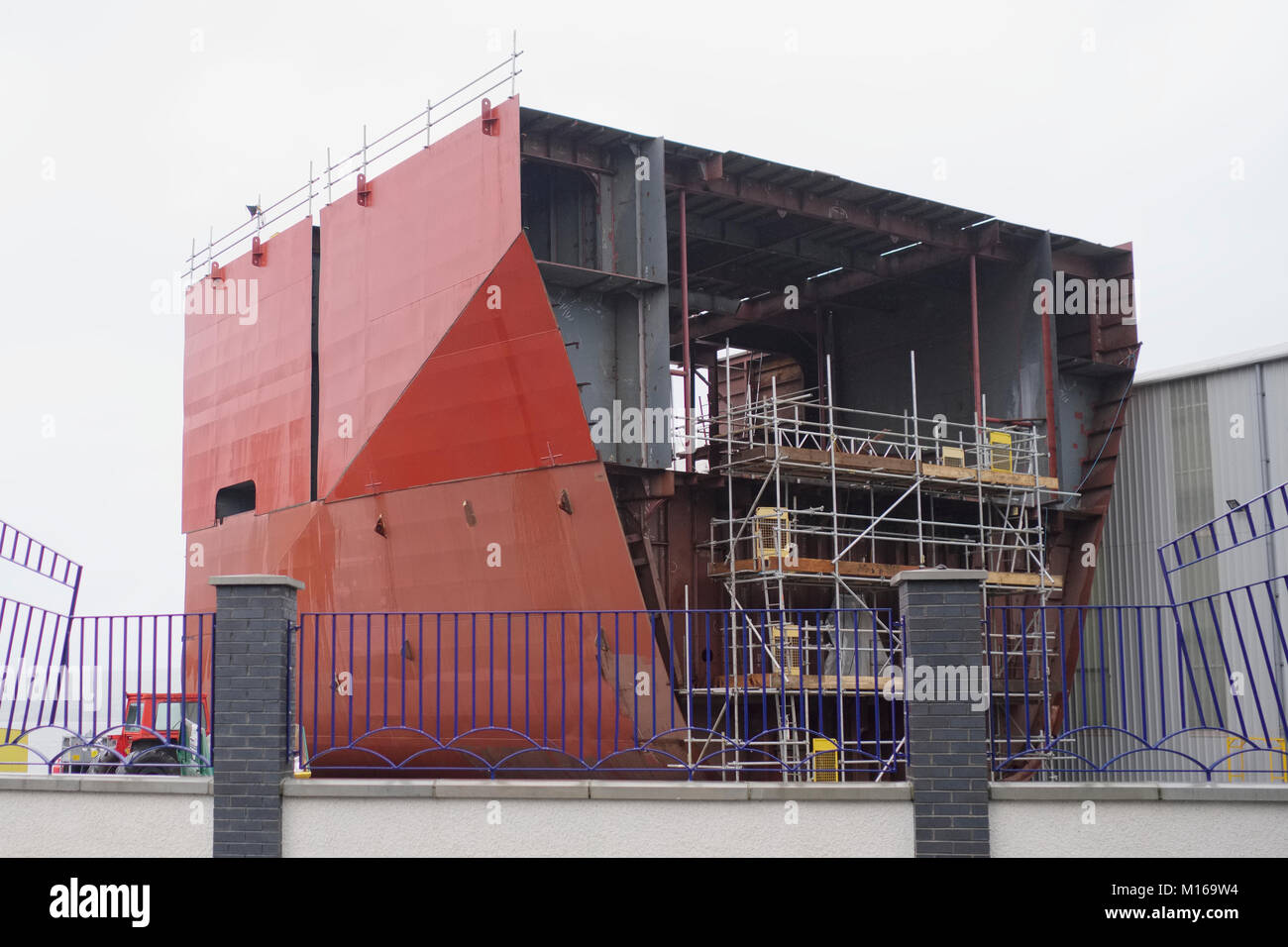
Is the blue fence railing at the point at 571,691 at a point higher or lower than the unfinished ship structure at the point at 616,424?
lower

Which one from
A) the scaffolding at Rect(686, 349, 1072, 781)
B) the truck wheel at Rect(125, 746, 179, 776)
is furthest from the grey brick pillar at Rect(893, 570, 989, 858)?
the scaffolding at Rect(686, 349, 1072, 781)

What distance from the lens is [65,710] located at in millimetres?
11594

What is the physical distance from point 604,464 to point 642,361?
5.68ft

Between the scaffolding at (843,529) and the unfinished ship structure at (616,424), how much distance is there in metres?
0.09

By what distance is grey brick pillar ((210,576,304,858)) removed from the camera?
9.83 m

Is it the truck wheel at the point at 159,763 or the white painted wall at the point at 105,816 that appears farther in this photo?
the truck wheel at the point at 159,763

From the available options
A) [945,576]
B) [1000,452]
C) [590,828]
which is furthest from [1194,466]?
[590,828]

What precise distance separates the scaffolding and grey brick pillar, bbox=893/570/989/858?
7.70 meters

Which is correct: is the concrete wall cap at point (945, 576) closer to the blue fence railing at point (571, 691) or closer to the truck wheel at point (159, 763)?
the blue fence railing at point (571, 691)

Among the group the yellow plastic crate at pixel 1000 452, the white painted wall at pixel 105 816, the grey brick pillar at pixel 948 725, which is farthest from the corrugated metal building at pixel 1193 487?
the white painted wall at pixel 105 816

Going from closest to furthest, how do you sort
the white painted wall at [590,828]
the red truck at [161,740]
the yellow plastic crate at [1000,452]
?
the white painted wall at [590,828] < the red truck at [161,740] < the yellow plastic crate at [1000,452]

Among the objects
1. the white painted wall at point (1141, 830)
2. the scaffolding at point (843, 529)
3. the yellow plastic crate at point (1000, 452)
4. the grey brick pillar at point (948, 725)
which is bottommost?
the white painted wall at point (1141, 830)

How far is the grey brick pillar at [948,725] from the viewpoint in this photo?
30.9 ft
